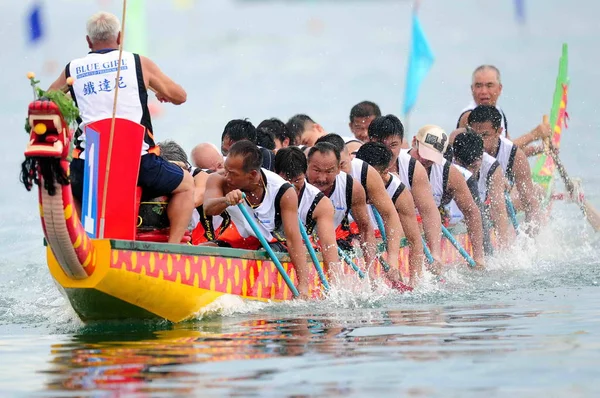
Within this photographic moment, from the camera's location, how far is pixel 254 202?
8984mm

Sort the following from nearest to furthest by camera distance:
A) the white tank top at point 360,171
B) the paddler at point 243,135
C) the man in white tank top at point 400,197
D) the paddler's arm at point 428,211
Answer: the white tank top at point 360,171 → the paddler at point 243,135 → the man in white tank top at point 400,197 → the paddler's arm at point 428,211

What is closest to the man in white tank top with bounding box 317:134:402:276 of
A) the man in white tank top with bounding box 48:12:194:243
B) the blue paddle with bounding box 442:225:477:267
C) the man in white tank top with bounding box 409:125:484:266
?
the man in white tank top with bounding box 409:125:484:266

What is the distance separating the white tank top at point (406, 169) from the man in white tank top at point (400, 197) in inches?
17.4

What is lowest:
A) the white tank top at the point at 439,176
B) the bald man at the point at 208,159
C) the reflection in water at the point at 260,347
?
the reflection in water at the point at 260,347

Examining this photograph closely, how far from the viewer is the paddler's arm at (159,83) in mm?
8352

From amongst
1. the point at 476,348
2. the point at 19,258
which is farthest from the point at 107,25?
the point at 19,258

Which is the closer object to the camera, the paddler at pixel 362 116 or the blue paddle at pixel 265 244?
the blue paddle at pixel 265 244

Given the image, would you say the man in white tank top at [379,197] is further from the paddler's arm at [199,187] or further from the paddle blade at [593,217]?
the paddle blade at [593,217]

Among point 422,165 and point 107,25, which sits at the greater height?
point 107,25

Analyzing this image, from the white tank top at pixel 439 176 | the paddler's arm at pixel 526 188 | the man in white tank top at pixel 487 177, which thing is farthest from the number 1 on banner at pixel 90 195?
the paddler's arm at pixel 526 188

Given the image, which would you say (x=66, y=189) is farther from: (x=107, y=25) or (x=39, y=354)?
(x=107, y=25)

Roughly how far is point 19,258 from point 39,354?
7917 mm

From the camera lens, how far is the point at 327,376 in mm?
5953

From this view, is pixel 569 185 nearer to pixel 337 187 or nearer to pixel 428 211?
pixel 428 211
